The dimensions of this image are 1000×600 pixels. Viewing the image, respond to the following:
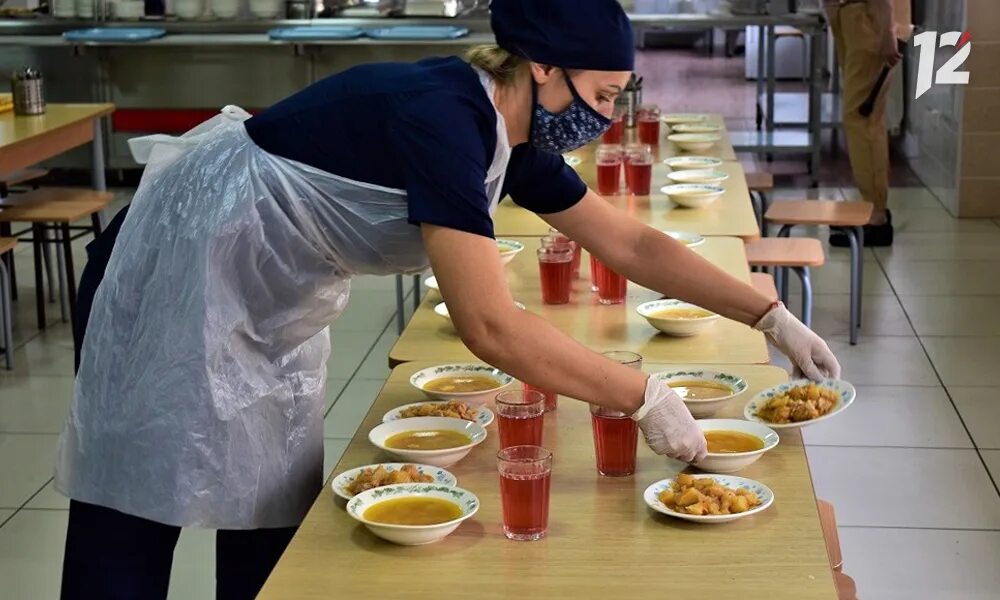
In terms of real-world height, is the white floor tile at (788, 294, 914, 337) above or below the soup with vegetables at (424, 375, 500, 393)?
below

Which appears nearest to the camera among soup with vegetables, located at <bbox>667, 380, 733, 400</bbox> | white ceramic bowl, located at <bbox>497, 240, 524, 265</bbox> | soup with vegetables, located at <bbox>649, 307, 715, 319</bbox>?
soup with vegetables, located at <bbox>667, 380, 733, 400</bbox>

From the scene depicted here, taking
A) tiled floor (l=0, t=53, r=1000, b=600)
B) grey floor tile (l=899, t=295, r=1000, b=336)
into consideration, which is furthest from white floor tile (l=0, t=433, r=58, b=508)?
grey floor tile (l=899, t=295, r=1000, b=336)

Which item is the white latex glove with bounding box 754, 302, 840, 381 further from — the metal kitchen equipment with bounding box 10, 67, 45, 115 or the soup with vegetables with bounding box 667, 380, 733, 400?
the metal kitchen equipment with bounding box 10, 67, 45, 115

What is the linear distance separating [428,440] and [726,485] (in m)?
0.51

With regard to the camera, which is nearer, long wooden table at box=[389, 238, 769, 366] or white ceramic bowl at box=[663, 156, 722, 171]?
long wooden table at box=[389, 238, 769, 366]

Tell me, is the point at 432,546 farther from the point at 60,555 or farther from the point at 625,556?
the point at 60,555

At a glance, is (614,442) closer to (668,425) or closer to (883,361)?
(668,425)

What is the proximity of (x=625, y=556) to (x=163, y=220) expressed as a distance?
1.00m

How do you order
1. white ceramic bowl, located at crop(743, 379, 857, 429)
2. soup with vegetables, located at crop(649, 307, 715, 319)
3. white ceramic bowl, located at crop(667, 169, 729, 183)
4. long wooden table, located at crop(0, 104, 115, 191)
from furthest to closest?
long wooden table, located at crop(0, 104, 115, 191)
white ceramic bowl, located at crop(667, 169, 729, 183)
soup with vegetables, located at crop(649, 307, 715, 319)
white ceramic bowl, located at crop(743, 379, 857, 429)

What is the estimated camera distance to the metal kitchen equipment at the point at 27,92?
5.99 metres

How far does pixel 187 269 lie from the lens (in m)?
2.26

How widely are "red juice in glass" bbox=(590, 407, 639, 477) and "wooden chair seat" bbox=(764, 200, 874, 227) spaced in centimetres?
344

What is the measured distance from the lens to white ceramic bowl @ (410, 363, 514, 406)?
2.46m

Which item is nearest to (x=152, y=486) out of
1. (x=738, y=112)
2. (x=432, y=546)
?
(x=432, y=546)
